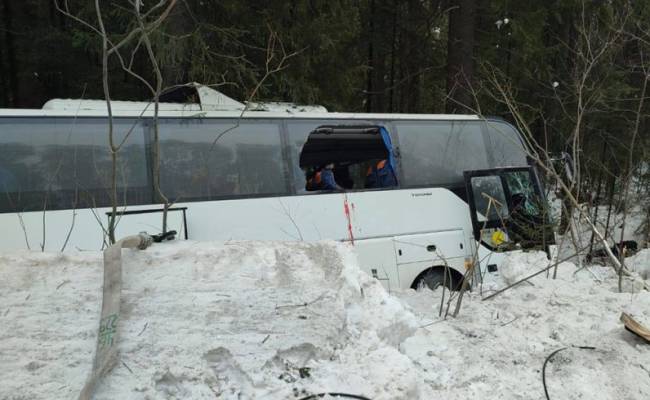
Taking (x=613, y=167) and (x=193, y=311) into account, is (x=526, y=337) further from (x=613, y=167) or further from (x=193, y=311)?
(x=613, y=167)

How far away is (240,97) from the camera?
952 cm

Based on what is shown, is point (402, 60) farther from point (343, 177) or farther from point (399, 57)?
point (343, 177)

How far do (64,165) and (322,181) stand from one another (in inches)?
123

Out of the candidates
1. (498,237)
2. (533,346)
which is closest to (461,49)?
(498,237)

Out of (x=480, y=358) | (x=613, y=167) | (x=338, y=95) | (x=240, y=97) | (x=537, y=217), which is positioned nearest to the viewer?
(x=480, y=358)

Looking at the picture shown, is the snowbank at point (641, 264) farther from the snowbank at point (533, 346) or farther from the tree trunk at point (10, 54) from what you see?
the tree trunk at point (10, 54)

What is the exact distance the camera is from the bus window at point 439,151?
6797 millimetres

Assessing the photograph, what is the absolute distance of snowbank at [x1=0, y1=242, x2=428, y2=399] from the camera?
83.9 inches

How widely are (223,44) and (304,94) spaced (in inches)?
70.1

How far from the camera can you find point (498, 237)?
22.6 feet

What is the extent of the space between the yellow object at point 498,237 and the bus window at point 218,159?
299 cm

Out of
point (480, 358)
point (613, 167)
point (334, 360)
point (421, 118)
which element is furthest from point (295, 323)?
point (613, 167)

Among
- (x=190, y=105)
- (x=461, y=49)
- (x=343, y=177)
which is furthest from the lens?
(x=461, y=49)

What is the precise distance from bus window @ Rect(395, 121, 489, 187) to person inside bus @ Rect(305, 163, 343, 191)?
972mm
